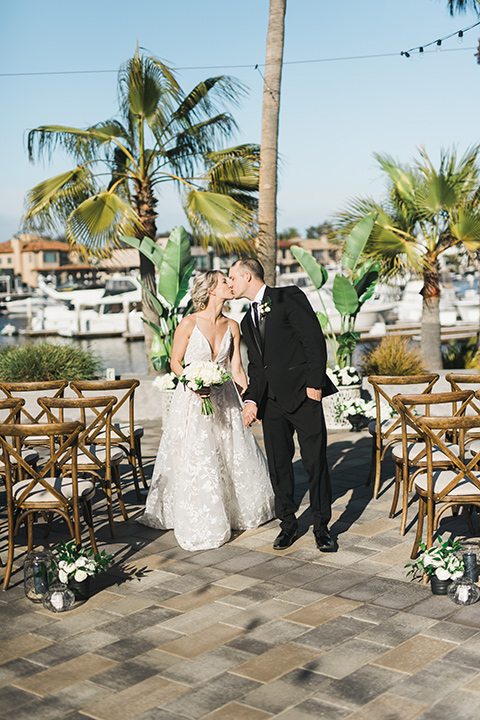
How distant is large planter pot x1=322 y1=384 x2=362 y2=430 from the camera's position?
10430 millimetres

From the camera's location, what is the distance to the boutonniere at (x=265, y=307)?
5367 mm

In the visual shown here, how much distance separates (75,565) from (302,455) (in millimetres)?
1705

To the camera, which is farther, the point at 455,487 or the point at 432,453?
the point at 432,453

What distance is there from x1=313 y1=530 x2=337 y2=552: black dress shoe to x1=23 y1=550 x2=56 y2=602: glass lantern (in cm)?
182

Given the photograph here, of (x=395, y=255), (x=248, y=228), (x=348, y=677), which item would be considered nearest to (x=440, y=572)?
(x=348, y=677)

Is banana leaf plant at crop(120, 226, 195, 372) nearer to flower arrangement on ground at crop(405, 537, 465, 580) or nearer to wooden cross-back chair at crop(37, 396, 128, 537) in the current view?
wooden cross-back chair at crop(37, 396, 128, 537)

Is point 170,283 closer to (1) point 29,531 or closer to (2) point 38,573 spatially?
(1) point 29,531

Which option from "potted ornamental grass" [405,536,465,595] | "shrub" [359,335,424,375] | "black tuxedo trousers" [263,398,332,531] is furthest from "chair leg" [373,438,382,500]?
"shrub" [359,335,424,375]

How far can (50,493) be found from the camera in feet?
16.5

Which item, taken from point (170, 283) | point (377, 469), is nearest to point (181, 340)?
point (377, 469)

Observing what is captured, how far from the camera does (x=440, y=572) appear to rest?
448 cm

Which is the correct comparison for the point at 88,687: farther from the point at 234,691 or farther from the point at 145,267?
the point at 145,267

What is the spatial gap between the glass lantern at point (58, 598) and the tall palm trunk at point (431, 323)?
921cm

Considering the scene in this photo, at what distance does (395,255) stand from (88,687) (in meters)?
10.2
